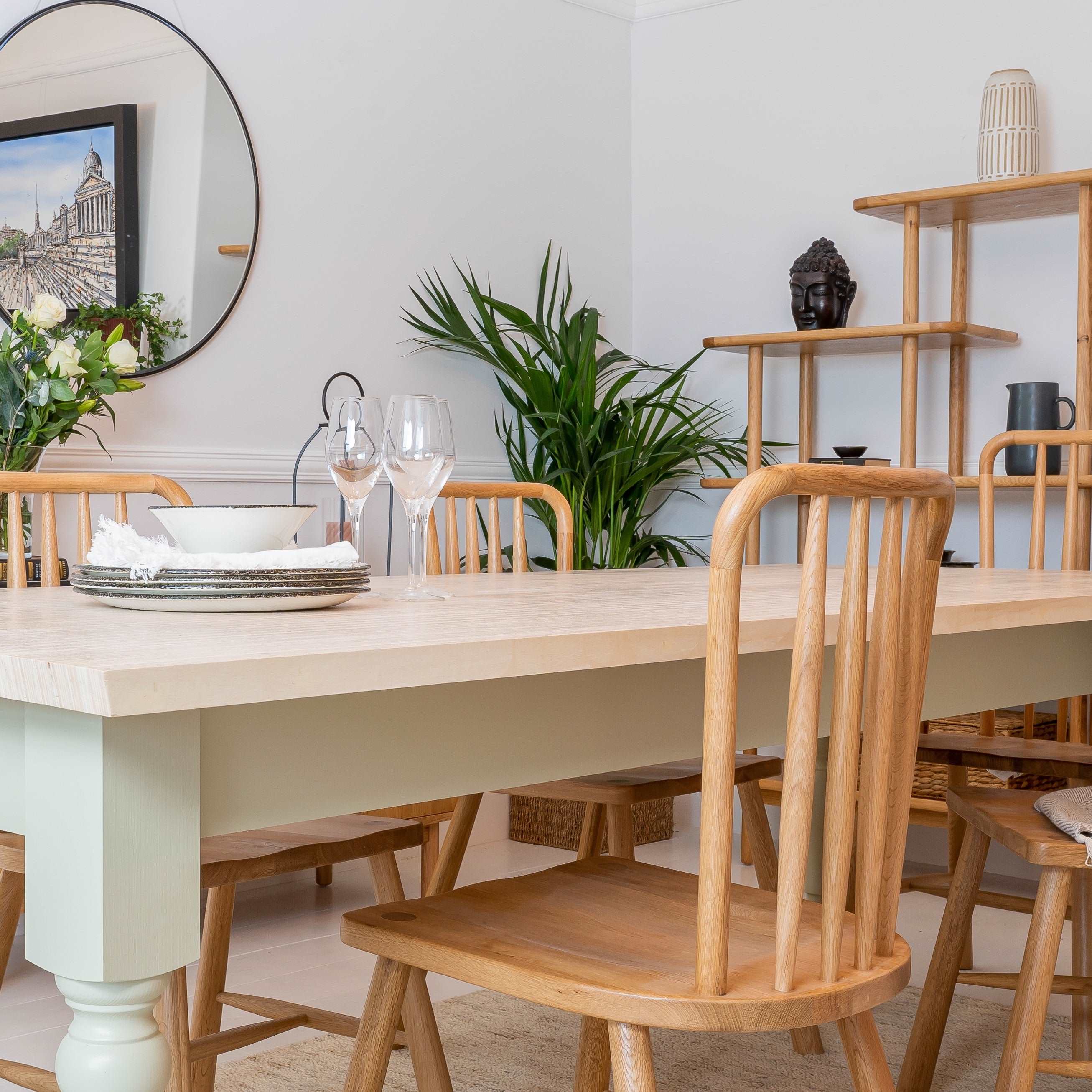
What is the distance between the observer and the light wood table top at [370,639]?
75 cm

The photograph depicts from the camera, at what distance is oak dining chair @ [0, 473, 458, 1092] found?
1491 mm

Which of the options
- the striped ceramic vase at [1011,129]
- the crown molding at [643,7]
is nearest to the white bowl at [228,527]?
the striped ceramic vase at [1011,129]

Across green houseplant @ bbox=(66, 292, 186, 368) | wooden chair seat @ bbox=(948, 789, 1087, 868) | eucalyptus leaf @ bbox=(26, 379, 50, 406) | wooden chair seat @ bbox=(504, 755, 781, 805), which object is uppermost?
green houseplant @ bbox=(66, 292, 186, 368)

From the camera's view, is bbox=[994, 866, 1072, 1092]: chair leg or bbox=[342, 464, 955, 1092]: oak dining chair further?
bbox=[994, 866, 1072, 1092]: chair leg

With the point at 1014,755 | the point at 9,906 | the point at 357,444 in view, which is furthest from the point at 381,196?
the point at 357,444

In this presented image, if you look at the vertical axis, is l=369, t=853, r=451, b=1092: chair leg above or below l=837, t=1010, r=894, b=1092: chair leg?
below

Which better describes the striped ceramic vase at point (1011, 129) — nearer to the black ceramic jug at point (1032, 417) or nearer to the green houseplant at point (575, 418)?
the black ceramic jug at point (1032, 417)

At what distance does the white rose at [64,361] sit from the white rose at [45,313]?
41 millimetres

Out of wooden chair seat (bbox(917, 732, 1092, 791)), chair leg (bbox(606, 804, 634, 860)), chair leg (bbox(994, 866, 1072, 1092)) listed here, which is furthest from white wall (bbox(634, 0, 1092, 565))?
chair leg (bbox(994, 866, 1072, 1092))

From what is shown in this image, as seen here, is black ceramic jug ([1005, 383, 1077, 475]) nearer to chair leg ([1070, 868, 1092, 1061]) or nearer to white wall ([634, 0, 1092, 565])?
white wall ([634, 0, 1092, 565])

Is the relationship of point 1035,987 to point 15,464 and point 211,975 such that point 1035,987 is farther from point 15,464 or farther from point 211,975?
point 15,464

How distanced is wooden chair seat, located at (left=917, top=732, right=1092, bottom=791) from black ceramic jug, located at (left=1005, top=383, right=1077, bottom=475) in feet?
4.02

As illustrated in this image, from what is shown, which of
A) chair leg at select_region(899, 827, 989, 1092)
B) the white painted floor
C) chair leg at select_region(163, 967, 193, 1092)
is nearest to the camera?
chair leg at select_region(163, 967, 193, 1092)

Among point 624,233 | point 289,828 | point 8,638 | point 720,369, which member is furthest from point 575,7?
point 8,638
